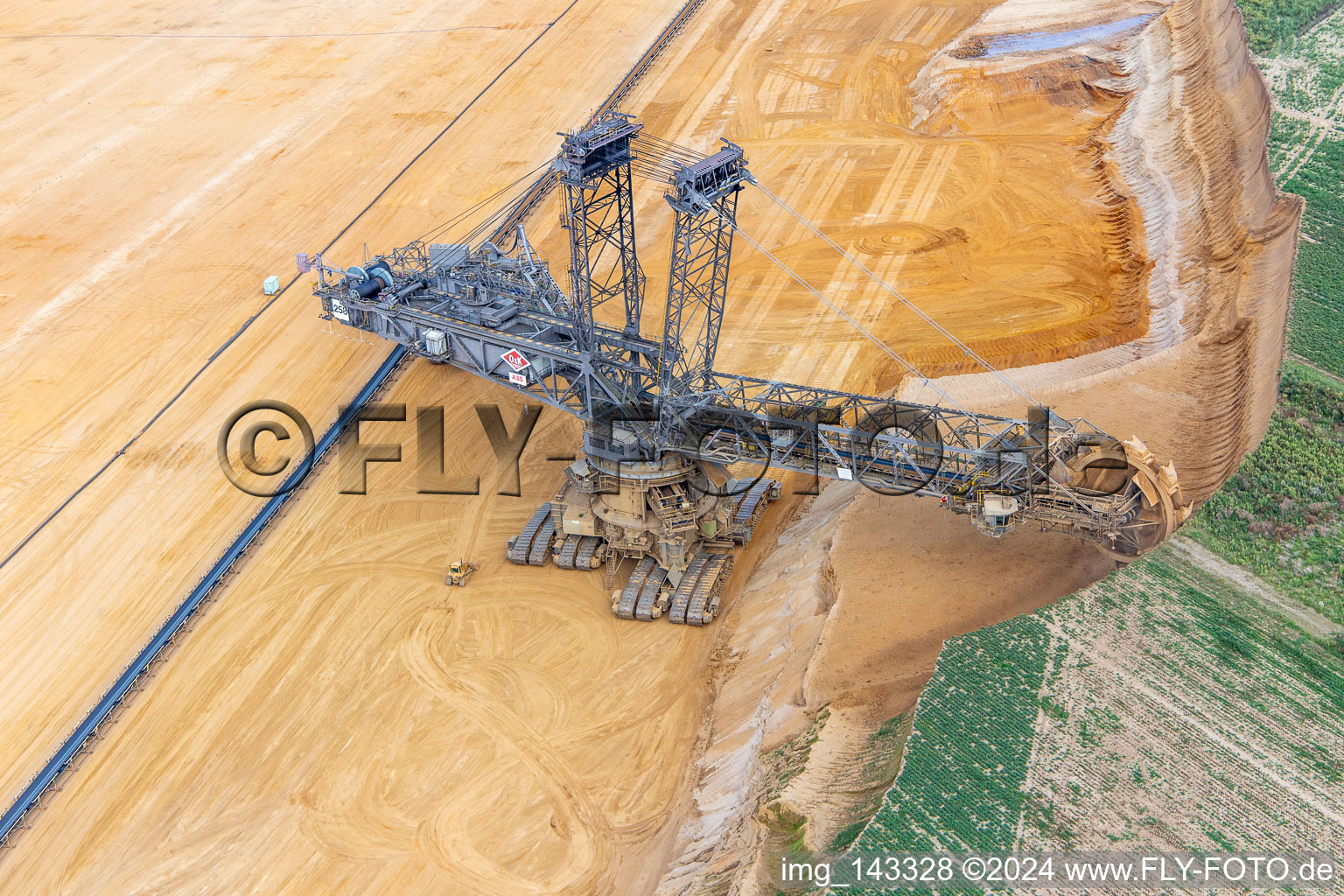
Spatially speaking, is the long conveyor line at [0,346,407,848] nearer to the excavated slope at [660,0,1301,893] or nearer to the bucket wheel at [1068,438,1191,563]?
the excavated slope at [660,0,1301,893]

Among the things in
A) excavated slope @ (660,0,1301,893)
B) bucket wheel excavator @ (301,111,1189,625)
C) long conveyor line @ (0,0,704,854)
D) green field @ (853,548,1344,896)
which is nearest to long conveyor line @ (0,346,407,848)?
long conveyor line @ (0,0,704,854)

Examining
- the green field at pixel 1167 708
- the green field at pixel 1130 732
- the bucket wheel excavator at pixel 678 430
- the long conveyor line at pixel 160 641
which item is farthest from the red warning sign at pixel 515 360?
the green field at pixel 1167 708

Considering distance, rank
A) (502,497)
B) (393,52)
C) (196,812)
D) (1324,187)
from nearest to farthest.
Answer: (196,812)
(502,497)
(1324,187)
(393,52)

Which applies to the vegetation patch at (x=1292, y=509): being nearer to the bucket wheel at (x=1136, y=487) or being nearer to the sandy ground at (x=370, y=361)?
the bucket wheel at (x=1136, y=487)

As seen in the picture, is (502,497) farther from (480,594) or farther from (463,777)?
(463,777)

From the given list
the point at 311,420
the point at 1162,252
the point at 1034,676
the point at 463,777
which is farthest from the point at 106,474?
the point at 1162,252

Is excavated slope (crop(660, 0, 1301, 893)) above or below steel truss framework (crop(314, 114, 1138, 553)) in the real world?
below

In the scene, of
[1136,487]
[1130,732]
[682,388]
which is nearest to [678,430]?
[682,388]
